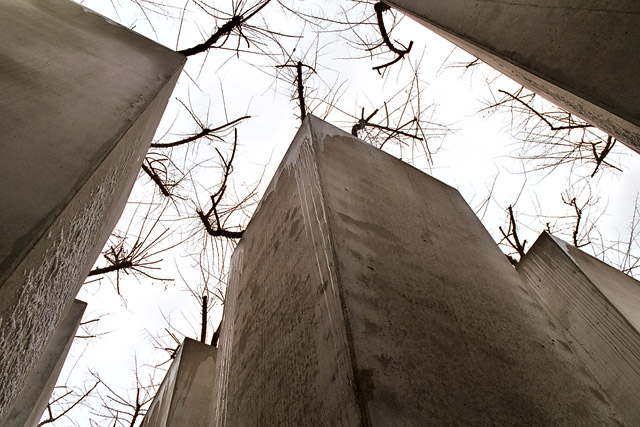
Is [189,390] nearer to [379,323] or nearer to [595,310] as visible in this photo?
[379,323]

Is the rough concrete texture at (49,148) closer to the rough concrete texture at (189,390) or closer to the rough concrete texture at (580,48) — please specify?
the rough concrete texture at (580,48)

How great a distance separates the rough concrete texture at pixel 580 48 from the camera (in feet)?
3.67

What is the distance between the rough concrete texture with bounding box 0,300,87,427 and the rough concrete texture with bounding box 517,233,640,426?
3.02 m

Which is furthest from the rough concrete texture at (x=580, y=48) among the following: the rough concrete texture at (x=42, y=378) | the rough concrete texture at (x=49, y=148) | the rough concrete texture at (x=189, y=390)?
the rough concrete texture at (x=189, y=390)

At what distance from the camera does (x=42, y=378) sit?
2459 millimetres

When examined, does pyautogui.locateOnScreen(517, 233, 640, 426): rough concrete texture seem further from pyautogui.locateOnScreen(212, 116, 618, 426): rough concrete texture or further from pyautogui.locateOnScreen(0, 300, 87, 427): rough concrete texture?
pyautogui.locateOnScreen(0, 300, 87, 427): rough concrete texture

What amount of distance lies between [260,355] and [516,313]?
1.07m

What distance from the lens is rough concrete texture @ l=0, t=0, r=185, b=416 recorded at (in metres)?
0.87

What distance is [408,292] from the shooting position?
54.6 inches

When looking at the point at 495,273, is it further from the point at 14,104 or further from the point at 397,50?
the point at 397,50

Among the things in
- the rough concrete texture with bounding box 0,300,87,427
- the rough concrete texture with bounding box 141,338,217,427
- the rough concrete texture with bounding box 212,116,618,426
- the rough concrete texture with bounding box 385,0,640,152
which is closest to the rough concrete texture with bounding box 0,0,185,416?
the rough concrete texture with bounding box 212,116,618,426

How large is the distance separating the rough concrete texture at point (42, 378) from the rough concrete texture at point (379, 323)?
1.14 metres

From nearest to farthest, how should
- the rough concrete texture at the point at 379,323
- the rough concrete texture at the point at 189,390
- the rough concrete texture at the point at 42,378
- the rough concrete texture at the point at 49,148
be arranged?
1. the rough concrete texture at the point at 49,148
2. the rough concrete texture at the point at 379,323
3. the rough concrete texture at the point at 42,378
4. the rough concrete texture at the point at 189,390

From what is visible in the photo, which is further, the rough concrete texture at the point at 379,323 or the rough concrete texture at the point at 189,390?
the rough concrete texture at the point at 189,390
